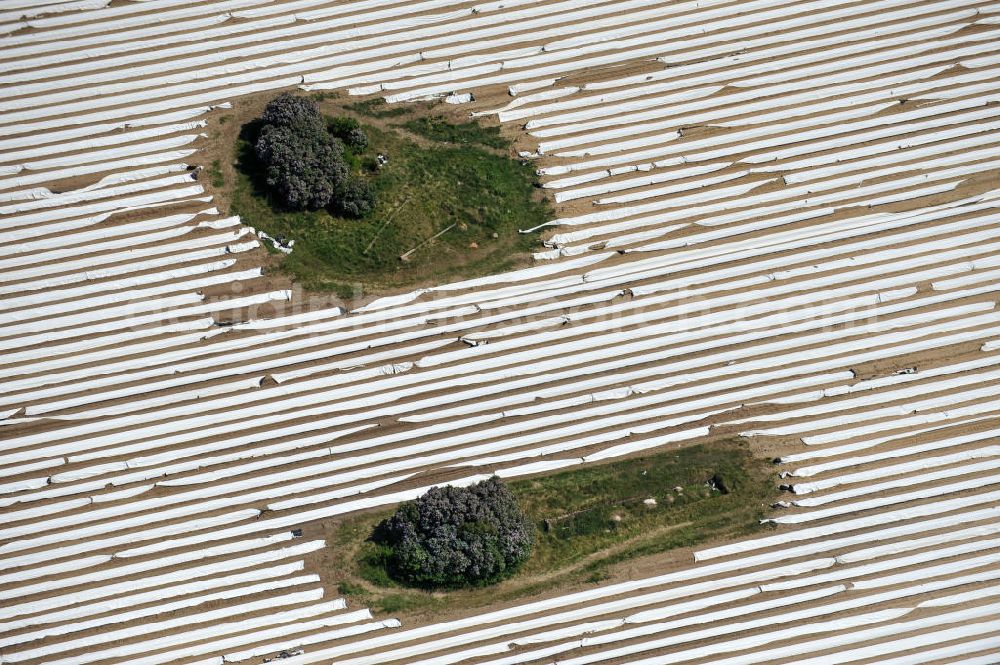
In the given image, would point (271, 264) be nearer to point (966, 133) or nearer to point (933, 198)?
point (933, 198)

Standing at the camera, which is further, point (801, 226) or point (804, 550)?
point (801, 226)

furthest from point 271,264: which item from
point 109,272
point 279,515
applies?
point 279,515

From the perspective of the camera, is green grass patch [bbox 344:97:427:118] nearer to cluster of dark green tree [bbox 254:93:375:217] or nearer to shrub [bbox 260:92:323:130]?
cluster of dark green tree [bbox 254:93:375:217]

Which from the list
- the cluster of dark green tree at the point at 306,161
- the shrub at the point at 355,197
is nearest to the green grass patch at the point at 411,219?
the shrub at the point at 355,197

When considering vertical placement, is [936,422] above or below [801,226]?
below

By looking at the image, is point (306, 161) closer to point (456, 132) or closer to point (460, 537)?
point (456, 132)
